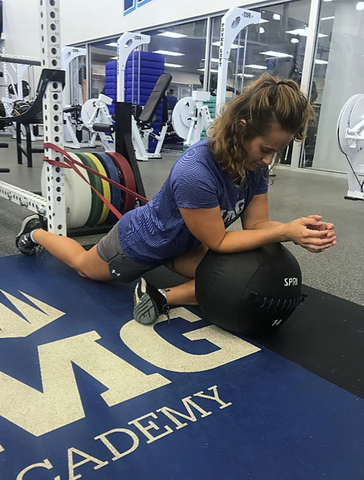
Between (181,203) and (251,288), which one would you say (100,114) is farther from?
(251,288)

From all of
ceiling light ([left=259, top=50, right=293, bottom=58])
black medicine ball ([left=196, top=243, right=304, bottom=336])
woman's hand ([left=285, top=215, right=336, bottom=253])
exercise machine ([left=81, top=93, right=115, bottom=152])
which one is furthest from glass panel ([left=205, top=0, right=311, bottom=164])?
woman's hand ([left=285, top=215, right=336, bottom=253])

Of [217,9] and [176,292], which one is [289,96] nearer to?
[176,292]

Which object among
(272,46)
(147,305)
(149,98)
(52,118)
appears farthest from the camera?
(272,46)

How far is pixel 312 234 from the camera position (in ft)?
4.12

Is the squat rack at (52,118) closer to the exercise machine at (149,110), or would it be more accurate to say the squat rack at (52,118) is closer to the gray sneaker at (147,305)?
the gray sneaker at (147,305)

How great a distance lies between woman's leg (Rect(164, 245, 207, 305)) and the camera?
175cm

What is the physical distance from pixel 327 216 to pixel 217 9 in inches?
220

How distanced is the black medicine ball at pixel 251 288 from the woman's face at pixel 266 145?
1.06 feet

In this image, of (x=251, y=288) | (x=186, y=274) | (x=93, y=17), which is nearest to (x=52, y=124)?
(x=186, y=274)

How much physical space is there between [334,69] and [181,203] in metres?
5.88

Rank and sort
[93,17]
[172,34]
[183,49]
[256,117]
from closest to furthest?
1. [256,117]
2. [172,34]
3. [183,49]
4. [93,17]

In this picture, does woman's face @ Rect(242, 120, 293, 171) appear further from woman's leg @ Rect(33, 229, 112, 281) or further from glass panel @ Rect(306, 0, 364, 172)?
glass panel @ Rect(306, 0, 364, 172)

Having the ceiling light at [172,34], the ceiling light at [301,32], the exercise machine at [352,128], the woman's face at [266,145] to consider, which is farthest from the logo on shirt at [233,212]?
the ceiling light at [172,34]

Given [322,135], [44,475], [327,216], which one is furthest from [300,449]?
[322,135]
